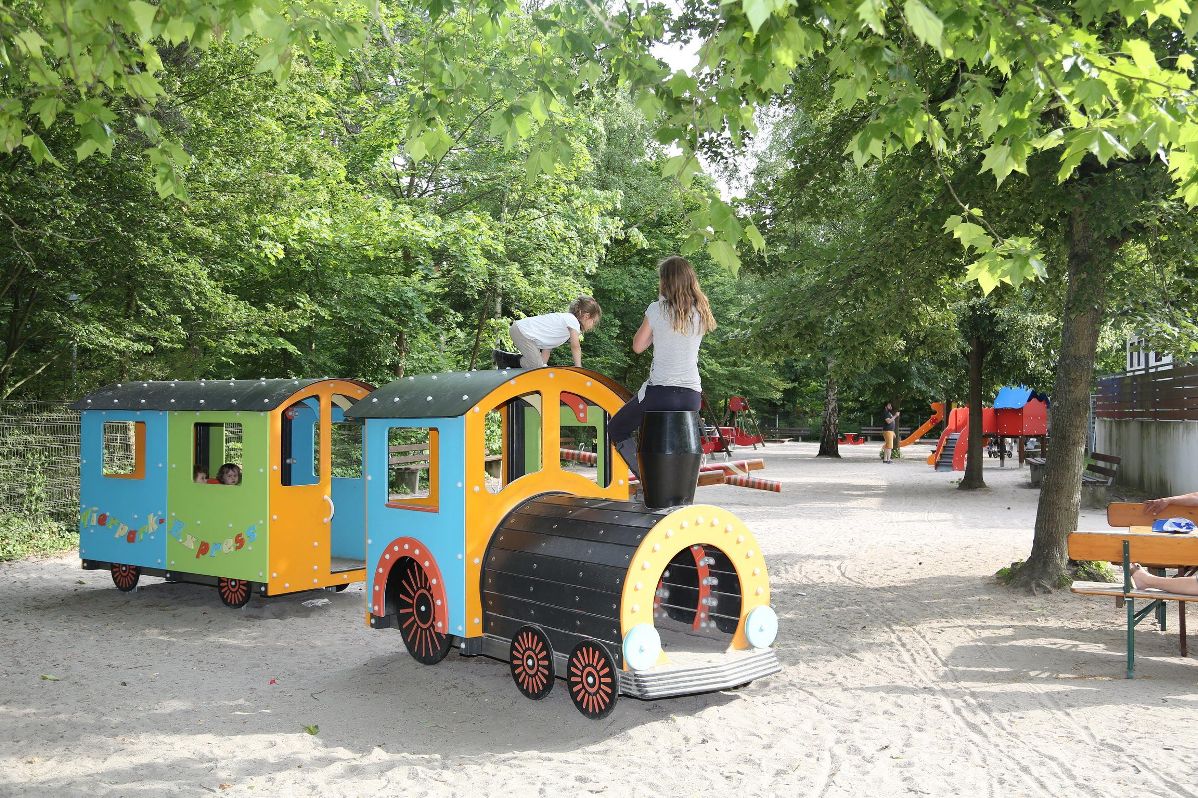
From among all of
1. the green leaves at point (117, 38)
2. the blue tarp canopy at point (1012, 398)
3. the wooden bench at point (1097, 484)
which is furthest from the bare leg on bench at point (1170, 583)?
the blue tarp canopy at point (1012, 398)

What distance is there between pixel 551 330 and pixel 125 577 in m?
5.88

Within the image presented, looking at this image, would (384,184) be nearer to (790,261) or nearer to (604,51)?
(790,261)

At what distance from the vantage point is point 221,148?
1417 cm

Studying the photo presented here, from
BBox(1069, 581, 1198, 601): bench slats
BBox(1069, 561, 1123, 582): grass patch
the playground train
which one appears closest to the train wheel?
the playground train

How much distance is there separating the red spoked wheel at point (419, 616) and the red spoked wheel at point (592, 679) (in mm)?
1253

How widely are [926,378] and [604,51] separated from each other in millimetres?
33431

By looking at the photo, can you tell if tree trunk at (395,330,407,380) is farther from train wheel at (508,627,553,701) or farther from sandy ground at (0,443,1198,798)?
train wheel at (508,627,553,701)

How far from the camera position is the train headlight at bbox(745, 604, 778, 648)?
6203 mm

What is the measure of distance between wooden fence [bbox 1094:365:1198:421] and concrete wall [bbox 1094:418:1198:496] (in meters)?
0.22

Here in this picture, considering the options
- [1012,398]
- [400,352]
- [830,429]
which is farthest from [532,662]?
[830,429]

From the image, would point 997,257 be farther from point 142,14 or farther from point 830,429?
point 830,429

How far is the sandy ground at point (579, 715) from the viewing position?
16.6 feet

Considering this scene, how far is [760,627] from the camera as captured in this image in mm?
6230

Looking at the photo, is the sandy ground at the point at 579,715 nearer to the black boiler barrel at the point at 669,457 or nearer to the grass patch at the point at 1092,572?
the grass patch at the point at 1092,572
